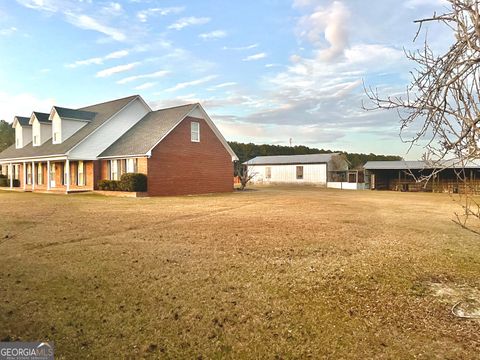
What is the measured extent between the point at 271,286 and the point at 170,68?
58.9ft

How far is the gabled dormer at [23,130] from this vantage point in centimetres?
3409

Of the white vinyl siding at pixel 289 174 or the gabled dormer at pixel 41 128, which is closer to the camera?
the gabled dormer at pixel 41 128

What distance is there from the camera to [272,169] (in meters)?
47.3

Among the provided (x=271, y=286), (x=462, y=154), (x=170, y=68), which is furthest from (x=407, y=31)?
(x=170, y=68)

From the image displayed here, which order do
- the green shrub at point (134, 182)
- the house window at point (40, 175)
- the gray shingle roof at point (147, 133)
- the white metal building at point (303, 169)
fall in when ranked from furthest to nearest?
the white metal building at point (303, 169) → the house window at point (40, 175) → the gray shingle roof at point (147, 133) → the green shrub at point (134, 182)

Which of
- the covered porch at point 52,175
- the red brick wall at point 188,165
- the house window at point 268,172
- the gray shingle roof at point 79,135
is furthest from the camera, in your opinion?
the house window at point 268,172

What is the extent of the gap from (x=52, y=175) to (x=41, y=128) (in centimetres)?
445

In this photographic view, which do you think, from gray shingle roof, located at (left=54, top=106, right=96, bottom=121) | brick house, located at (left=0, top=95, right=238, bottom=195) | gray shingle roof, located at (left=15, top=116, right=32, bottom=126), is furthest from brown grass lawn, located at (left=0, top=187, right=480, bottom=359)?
gray shingle roof, located at (left=15, top=116, right=32, bottom=126)

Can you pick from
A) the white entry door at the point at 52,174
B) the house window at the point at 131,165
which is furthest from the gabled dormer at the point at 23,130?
the house window at the point at 131,165

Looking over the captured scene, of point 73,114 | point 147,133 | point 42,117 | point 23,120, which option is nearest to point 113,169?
point 147,133

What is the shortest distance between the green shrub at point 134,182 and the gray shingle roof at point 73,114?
9.37m

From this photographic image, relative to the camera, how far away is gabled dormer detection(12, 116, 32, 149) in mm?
34094

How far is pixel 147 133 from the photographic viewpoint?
2630 cm

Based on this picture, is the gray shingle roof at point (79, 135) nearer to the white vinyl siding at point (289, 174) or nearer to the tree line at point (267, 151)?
the white vinyl siding at point (289, 174)
